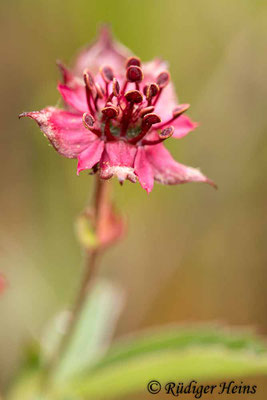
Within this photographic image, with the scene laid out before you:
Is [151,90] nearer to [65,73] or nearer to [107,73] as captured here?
[107,73]

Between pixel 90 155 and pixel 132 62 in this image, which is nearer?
pixel 90 155

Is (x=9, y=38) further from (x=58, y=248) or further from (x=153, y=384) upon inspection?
(x=153, y=384)

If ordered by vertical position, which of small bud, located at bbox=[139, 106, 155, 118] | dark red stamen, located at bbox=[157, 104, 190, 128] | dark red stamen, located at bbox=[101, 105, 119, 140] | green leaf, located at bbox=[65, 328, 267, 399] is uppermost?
dark red stamen, located at bbox=[157, 104, 190, 128]

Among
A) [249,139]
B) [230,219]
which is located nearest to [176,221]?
[230,219]

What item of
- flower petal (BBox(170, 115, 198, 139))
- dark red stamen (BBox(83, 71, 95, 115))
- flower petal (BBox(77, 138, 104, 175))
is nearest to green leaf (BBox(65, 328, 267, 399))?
flower petal (BBox(170, 115, 198, 139))

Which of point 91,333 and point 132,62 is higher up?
point 132,62

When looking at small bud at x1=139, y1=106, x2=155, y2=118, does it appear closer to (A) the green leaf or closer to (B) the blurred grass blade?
(A) the green leaf

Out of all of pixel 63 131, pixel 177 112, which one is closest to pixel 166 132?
pixel 177 112
